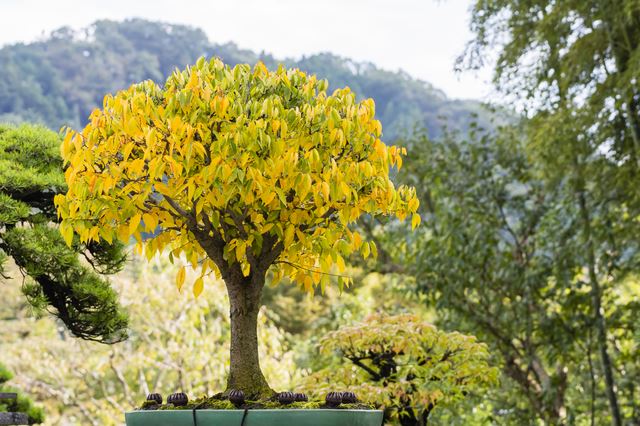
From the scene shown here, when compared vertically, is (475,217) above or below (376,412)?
above

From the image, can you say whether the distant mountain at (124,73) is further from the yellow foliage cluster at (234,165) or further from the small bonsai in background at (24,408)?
the yellow foliage cluster at (234,165)

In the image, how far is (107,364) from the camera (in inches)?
351

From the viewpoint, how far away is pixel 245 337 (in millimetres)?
2082

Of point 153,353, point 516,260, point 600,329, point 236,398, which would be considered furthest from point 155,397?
point 153,353

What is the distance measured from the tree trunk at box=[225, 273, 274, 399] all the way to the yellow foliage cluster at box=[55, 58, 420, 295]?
2.1 inches

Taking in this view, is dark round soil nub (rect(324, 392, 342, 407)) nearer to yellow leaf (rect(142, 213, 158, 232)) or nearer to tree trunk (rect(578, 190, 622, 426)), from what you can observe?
yellow leaf (rect(142, 213, 158, 232))

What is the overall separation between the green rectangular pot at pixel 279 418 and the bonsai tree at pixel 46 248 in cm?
100

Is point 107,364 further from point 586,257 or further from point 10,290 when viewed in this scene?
point 586,257

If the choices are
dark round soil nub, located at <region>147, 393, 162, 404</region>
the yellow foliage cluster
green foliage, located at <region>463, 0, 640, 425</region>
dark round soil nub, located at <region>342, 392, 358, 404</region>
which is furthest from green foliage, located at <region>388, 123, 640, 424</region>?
dark round soil nub, located at <region>147, 393, 162, 404</region>

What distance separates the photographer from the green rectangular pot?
1700 mm

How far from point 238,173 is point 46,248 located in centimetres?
106

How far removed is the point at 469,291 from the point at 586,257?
1.11 metres

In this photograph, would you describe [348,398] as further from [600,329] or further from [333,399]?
[600,329]

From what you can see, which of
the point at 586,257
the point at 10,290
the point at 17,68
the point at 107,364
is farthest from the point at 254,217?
the point at 17,68
